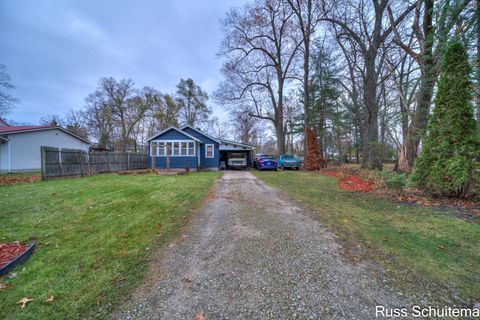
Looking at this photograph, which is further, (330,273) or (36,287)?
(330,273)

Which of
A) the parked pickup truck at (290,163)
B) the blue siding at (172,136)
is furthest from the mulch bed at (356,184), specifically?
the blue siding at (172,136)

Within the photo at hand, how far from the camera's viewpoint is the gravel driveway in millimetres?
1803

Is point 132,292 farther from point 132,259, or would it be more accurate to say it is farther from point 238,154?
point 238,154

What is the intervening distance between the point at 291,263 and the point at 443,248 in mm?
2599

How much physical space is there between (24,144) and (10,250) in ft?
62.8

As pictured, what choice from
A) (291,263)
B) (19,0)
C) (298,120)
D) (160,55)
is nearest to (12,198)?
(291,263)

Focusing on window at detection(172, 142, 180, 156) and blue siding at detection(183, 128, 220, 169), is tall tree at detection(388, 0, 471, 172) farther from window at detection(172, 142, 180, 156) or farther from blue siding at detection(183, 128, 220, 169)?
window at detection(172, 142, 180, 156)

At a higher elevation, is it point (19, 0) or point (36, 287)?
point (19, 0)

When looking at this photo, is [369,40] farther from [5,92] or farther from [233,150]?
[5,92]

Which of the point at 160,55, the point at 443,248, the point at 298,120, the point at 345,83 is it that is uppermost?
the point at 160,55

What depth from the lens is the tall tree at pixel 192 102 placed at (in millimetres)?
30234

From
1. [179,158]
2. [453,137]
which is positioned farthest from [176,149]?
[453,137]

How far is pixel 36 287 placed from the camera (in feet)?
6.98

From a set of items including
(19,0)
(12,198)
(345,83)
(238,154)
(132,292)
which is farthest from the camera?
(238,154)
